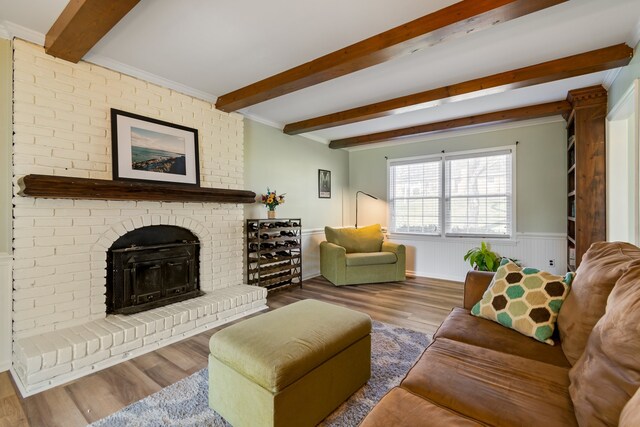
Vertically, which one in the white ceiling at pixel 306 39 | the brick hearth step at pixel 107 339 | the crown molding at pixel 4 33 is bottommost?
the brick hearth step at pixel 107 339

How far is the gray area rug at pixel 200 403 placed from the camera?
160cm

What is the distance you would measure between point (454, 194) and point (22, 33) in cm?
519

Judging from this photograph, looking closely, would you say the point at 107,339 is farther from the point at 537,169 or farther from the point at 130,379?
the point at 537,169

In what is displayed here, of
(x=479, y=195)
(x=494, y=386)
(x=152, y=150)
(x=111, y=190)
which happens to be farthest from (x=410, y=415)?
(x=479, y=195)

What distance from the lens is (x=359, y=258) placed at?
4.45 meters

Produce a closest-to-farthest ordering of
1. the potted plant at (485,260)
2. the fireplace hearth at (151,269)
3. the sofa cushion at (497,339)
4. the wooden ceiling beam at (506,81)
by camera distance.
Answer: the sofa cushion at (497,339) < the wooden ceiling beam at (506,81) < the fireplace hearth at (151,269) < the potted plant at (485,260)

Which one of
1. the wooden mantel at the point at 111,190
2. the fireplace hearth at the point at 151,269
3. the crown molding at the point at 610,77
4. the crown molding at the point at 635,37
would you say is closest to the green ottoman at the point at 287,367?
the fireplace hearth at the point at 151,269

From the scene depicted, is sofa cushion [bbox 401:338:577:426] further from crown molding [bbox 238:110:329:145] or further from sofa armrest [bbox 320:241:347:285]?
crown molding [bbox 238:110:329:145]

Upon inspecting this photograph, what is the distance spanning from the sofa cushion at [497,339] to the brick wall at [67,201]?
2.71m

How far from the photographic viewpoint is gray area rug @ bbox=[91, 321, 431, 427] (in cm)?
160

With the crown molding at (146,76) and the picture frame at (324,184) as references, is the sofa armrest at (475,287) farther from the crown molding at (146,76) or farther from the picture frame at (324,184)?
the picture frame at (324,184)

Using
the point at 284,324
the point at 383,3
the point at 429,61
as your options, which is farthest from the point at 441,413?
the point at 429,61

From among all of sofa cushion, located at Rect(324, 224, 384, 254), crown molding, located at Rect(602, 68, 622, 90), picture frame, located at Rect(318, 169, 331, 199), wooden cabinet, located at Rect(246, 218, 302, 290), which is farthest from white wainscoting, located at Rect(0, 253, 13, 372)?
crown molding, located at Rect(602, 68, 622, 90)

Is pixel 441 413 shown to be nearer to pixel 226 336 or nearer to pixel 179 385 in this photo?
pixel 226 336
